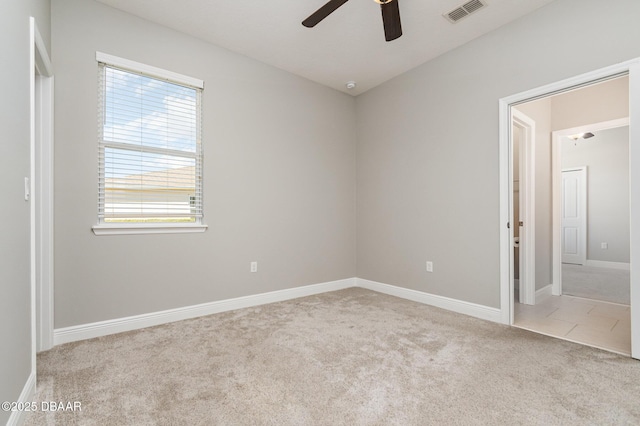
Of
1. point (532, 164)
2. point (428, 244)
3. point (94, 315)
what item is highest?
point (532, 164)

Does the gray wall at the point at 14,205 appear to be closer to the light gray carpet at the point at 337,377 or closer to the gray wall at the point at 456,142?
the light gray carpet at the point at 337,377

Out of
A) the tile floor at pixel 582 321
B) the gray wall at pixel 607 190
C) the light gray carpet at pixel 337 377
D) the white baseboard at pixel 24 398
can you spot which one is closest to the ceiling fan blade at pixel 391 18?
the light gray carpet at pixel 337 377

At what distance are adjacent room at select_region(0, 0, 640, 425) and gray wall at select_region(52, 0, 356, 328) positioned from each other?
0.06 feet

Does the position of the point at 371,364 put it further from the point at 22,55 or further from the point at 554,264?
the point at 554,264

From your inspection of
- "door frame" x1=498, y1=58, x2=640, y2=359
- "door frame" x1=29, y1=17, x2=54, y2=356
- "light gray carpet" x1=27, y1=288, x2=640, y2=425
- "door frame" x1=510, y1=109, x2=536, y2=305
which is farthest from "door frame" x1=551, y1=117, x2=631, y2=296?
"door frame" x1=29, y1=17, x2=54, y2=356

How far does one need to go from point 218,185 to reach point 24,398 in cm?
211

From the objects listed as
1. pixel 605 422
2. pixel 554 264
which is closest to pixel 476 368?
pixel 605 422

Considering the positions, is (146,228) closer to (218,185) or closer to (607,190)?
(218,185)

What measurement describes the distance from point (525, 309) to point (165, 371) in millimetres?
3455

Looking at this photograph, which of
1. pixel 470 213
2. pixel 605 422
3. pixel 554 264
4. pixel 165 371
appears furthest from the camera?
pixel 554 264

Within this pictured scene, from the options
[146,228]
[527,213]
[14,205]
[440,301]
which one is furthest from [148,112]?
[527,213]

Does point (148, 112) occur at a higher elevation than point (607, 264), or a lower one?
higher

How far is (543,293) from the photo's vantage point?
379cm

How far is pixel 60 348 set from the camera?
2.30m
